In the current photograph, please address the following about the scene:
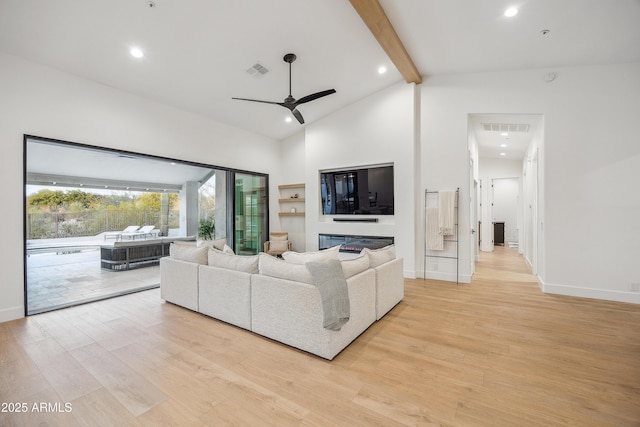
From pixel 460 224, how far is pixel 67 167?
8.65m

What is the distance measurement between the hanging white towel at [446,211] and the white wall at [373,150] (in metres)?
0.50

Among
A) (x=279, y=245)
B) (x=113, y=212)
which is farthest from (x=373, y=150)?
(x=113, y=212)

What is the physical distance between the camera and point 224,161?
605cm

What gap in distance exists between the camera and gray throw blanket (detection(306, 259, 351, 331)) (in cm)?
236

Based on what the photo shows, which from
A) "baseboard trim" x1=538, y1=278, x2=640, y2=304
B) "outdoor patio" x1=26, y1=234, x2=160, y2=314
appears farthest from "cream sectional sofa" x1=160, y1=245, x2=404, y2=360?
"baseboard trim" x1=538, y1=278, x2=640, y2=304

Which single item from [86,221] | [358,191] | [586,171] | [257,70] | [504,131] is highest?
[257,70]

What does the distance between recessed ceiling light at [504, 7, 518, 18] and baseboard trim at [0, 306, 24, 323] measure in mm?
6906

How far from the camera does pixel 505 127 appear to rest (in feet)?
17.9

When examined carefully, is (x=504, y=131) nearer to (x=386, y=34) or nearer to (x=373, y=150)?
(x=373, y=150)

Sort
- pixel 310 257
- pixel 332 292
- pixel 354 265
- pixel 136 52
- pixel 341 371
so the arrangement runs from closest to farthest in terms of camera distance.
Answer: pixel 341 371 < pixel 332 292 < pixel 310 257 < pixel 354 265 < pixel 136 52

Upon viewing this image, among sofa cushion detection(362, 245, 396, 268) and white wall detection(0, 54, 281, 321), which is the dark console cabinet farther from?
white wall detection(0, 54, 281, 321)

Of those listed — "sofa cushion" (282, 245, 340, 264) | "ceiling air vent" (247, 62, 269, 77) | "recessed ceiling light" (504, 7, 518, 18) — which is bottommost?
"sofa cushion" (282, 245, 340, 264)

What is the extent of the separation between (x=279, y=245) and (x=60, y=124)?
4.38 metres

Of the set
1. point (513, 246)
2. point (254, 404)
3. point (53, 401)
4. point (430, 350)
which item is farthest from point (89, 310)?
point (513, 246)
